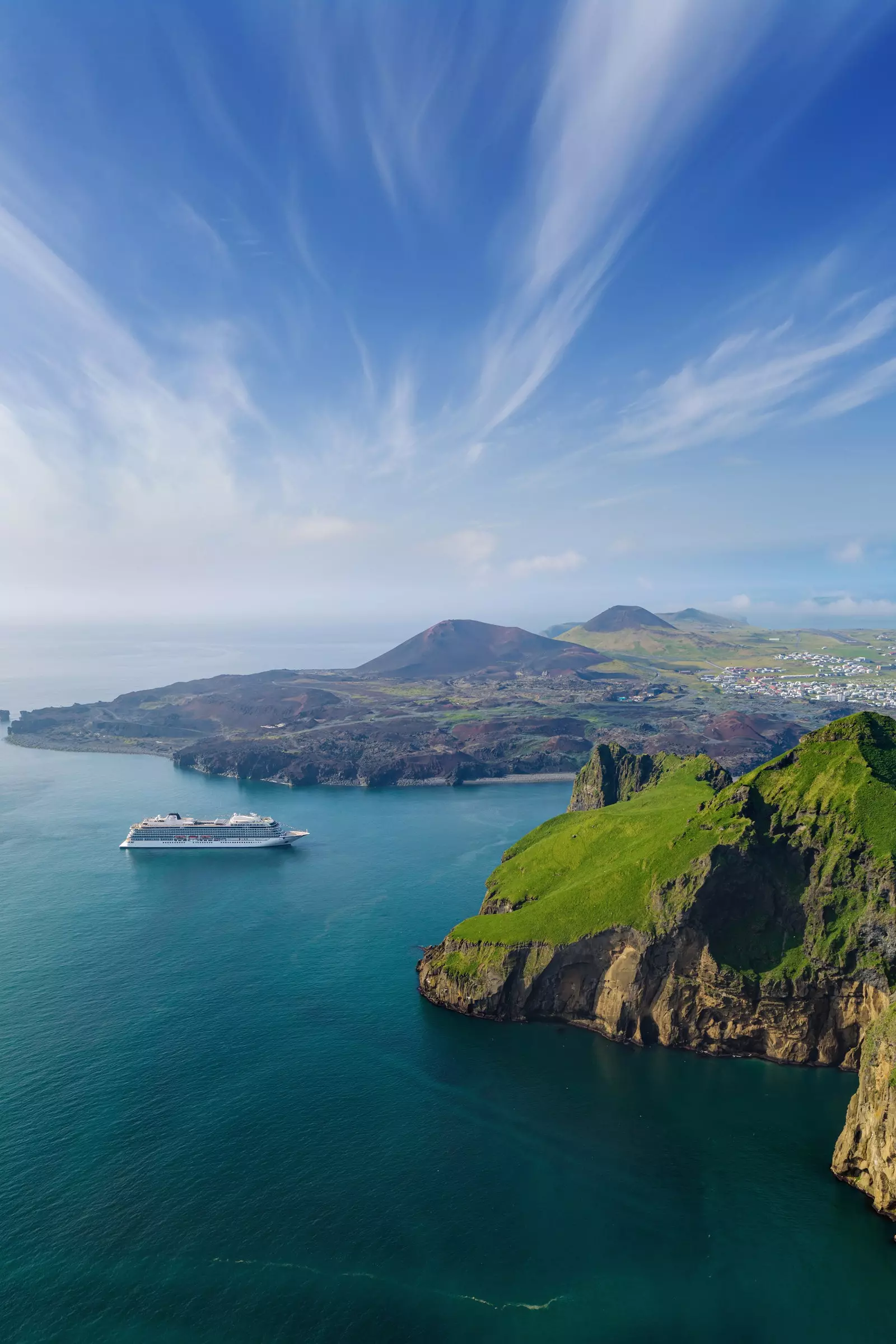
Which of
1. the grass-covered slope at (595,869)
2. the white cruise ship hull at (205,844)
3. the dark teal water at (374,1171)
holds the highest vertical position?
the grass-covered slope at (595,869)

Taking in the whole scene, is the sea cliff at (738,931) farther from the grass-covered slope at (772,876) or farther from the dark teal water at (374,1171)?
the dark teal water at (374,1171)

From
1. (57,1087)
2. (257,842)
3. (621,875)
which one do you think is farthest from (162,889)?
(621,875)

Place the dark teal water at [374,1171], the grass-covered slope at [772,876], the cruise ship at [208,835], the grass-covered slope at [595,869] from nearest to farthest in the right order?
the dark teal water at [374,1171]
the grass-covered slope at [772,876]
the grass-covered slope at [595,869]
the cruise ship at [208,835]

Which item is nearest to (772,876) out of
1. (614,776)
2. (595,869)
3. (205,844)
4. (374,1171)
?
(595,869)

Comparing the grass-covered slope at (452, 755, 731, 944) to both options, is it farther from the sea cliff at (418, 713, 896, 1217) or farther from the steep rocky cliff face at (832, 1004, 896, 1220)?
the steep rocky cliff face at (832, 1004, 896, 1220)

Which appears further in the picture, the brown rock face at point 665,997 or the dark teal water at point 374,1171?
the brown rock face at point 665,997

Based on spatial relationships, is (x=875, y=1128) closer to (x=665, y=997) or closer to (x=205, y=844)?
(x=665, y=997)

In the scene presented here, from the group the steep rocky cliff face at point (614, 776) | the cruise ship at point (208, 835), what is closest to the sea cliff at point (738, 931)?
the steep rocky cliff face at point (614, 776)
